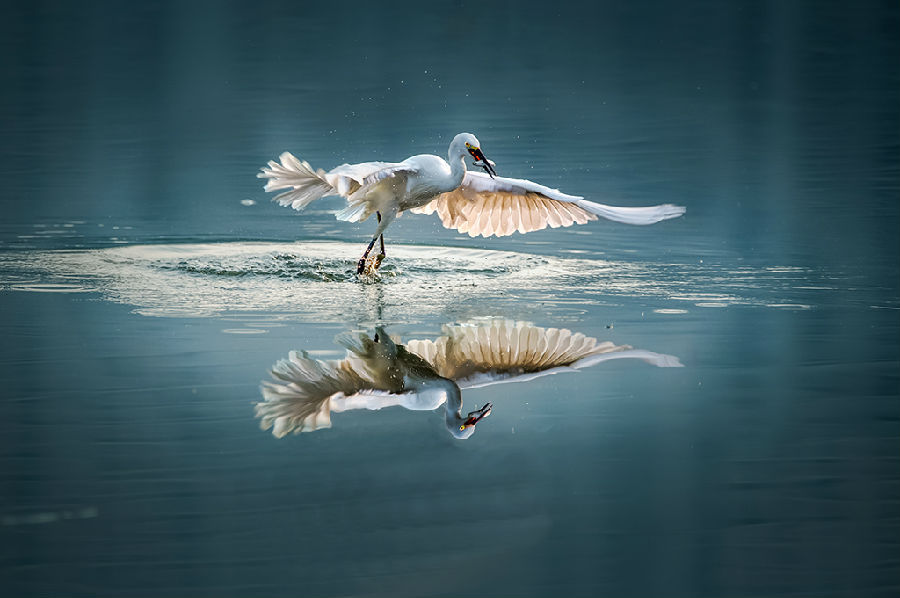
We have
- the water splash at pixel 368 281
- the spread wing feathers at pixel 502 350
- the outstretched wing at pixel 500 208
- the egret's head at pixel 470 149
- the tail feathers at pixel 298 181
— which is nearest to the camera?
the spread wing feathers at pixel 502 350

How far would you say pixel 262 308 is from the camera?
827cm

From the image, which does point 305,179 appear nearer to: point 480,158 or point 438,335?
point 480,158

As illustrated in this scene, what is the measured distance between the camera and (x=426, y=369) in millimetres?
6742

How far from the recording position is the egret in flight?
869 centimetres

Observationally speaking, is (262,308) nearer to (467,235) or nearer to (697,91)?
(467,235)

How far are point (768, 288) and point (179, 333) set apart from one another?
4063mm

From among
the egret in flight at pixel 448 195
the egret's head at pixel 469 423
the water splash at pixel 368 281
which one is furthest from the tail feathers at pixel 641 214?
the egret's head at pixel 469 423

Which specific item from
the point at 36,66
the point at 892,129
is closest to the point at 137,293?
the point at 892,129

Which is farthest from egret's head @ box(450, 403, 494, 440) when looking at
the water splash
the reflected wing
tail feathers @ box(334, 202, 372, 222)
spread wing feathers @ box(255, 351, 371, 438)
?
tail feathers @ box(334, 202, 372, 222)

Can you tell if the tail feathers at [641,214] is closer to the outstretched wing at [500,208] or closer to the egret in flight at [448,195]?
the egret in flight at [448,195]

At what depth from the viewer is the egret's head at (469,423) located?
5.85m

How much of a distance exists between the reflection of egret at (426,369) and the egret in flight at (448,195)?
1.33 m

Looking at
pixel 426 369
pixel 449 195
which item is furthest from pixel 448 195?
→ pixel 426 369

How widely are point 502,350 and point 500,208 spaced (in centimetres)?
335
